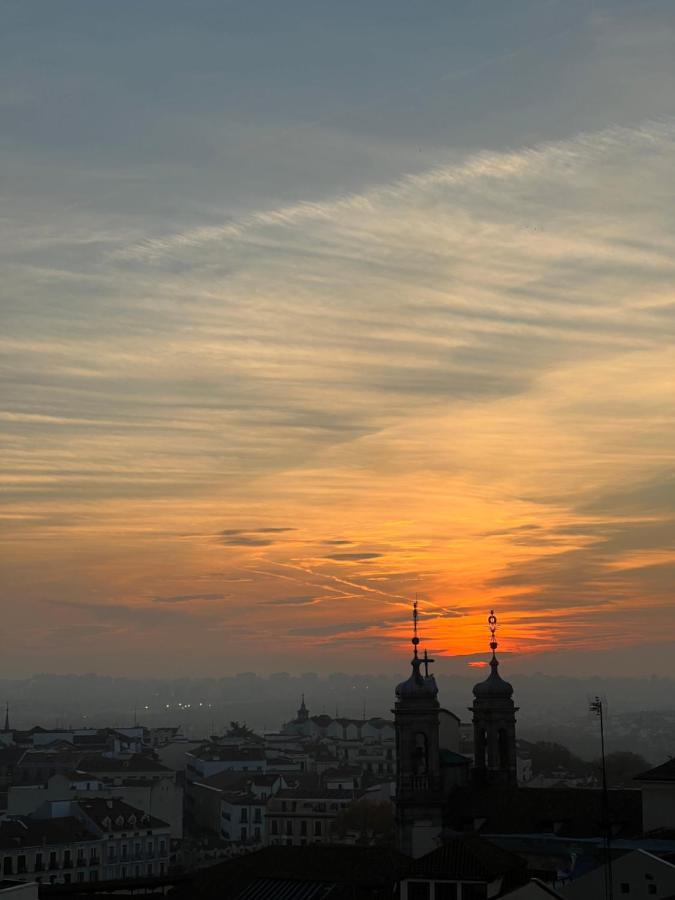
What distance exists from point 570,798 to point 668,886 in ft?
51.1

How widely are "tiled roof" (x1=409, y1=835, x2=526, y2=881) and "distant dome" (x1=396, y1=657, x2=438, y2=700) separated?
19.6 m

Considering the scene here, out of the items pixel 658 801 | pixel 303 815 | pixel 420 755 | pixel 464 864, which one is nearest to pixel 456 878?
pixel 464 864

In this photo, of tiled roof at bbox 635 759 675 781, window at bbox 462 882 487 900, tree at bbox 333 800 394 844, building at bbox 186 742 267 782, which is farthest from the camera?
building at bbox 186 742 267 782

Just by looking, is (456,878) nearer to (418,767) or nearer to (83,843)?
(418,767)

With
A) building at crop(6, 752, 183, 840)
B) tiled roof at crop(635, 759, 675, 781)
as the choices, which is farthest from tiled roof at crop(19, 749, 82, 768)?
tiled roof at crop(635, 759, 675, 781)

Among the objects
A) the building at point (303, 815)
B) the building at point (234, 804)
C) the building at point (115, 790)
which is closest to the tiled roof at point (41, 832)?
the building at point (115, 790)

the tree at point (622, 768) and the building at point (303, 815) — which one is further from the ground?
the tree at point (622, 768)

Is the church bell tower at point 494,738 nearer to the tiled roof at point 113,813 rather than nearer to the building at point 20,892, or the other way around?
the building at point 20,892

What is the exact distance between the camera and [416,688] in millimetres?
69125

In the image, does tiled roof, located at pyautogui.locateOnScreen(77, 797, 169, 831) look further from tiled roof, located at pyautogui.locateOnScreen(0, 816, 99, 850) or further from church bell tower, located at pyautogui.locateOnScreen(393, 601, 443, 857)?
church bell tower, located at pyautogui.locateOnScreen(393, 601, 443, 857)

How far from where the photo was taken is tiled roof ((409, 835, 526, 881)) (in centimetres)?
4666

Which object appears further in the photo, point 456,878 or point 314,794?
point 314,794

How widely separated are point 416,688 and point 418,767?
3.57 metres

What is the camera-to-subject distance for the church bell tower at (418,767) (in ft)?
214
